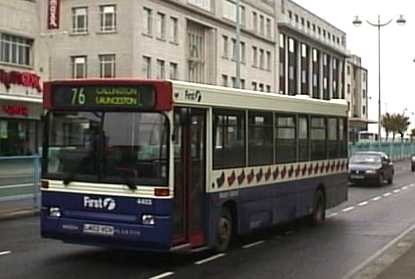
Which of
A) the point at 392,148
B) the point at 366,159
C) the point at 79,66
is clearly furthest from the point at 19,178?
the point at 392,148

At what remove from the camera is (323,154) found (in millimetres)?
17891

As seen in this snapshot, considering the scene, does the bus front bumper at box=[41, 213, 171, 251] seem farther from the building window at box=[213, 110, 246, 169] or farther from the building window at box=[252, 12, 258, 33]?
the building window at box=[252, 12, 258, 33]

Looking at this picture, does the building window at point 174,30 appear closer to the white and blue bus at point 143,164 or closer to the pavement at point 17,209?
the pavement at point 17,209

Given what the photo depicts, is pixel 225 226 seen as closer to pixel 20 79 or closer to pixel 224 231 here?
pixel 224 231

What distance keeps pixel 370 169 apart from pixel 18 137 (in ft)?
73.4

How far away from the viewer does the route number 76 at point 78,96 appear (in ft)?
38.4

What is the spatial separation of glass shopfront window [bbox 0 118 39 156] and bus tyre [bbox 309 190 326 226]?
30939 millimetres

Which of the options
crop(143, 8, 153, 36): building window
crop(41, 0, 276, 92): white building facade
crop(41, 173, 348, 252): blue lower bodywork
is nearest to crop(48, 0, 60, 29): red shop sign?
crop(41, 0, 276, 92): white building facade

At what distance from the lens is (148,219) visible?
11.1m

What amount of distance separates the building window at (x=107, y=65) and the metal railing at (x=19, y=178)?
4223cm

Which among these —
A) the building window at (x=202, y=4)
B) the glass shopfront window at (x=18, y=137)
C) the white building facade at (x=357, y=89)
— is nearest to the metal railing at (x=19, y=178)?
the glass shopfront window at (x=18, y=137)

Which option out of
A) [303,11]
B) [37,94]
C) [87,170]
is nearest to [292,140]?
[87,170]

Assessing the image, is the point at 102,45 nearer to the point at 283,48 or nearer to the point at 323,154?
the point at 283,48

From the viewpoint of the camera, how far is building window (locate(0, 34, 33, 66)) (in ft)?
151
